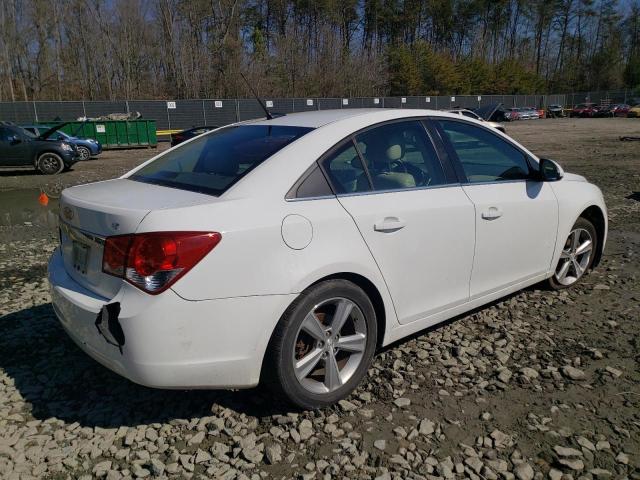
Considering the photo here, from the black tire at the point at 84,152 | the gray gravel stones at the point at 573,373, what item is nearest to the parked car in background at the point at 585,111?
the black tire at the point at 84,152

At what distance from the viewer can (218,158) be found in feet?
10.2

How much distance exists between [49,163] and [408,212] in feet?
50.8

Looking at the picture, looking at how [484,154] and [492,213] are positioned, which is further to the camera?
[484,154]

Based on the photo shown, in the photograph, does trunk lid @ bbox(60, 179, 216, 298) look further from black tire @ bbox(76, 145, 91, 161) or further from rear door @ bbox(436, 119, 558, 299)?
black tire @ bbox(76, 145, 91, 161)

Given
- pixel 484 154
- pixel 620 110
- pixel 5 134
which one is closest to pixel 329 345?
pixel 484 154

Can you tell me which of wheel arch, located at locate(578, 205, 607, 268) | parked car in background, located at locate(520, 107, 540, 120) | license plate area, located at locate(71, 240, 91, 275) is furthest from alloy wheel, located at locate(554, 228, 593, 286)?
parked car in background, located at locate(520, 107, 540, 120)

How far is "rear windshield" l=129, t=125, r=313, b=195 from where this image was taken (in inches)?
110

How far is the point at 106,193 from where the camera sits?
2861 millimetres

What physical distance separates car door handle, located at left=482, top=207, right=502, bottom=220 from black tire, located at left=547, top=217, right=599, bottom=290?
119 centimetres

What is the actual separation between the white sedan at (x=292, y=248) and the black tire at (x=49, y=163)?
46.0 ft

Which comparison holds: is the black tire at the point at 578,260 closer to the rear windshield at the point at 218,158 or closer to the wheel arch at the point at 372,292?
the wheel arch at the point at 372,292

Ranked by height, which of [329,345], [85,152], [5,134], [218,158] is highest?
[218,158]

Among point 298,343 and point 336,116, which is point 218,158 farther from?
point 298,343

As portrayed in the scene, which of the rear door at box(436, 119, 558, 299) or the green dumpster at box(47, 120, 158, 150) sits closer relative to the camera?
the rear door at box(436, 119, 558, 299)
